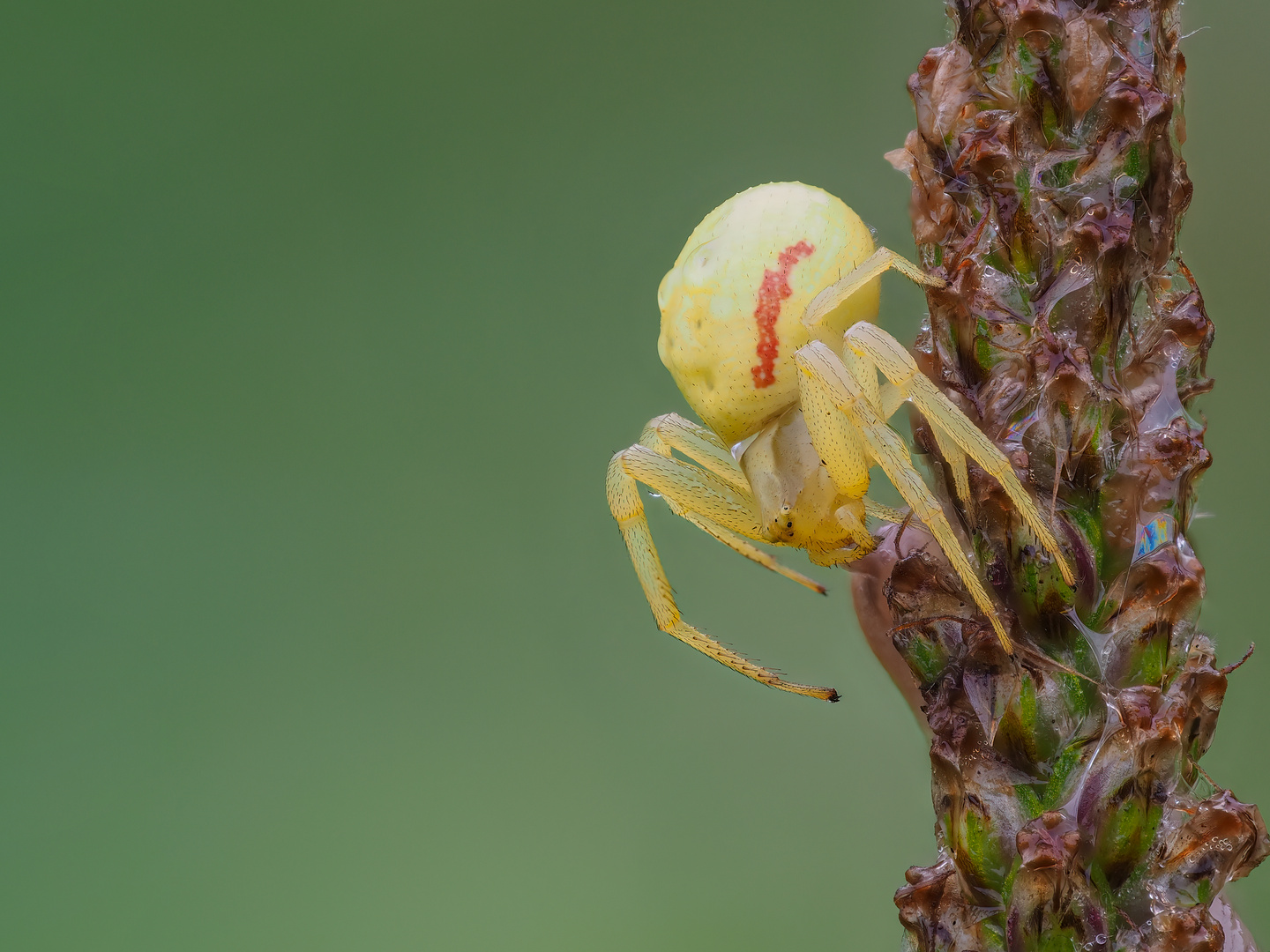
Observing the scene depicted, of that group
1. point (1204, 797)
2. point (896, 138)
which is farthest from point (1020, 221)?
point (896, 138)

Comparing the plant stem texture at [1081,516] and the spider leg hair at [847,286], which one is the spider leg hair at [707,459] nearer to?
the spider leg hair at [847,286]

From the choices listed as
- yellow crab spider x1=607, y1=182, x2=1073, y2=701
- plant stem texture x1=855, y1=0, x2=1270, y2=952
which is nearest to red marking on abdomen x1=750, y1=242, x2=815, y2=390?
yellow crab spider x1=607, y1=182, x2=1073, y2=701

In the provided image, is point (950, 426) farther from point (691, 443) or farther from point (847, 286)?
point (691, 443)

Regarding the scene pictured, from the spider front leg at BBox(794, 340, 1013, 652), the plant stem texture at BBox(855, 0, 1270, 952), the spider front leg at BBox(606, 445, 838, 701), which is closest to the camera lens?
the plant stem texture at BBox(855, 0, 1270, 952)

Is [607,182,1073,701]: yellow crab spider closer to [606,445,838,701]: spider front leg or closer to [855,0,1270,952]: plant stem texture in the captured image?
[606,445,838,701]: spider front leg

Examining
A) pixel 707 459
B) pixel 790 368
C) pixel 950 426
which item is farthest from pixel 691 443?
pixel 950 426

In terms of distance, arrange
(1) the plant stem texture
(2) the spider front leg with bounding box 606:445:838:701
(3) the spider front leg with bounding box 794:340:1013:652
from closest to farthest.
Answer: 1. (1) the plant stem texture
2. (3) the spider front leg with bounding box 794:340:1013:652
3. (2) the spider front leg with bounding box 606:445:838:701

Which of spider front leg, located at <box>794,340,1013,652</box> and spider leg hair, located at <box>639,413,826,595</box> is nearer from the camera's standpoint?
spider front leg, located at <box>794,340,1013,652</box>

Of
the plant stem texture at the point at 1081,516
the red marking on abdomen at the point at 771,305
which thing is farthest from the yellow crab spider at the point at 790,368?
the plant stem texture at the point at 1081,516
